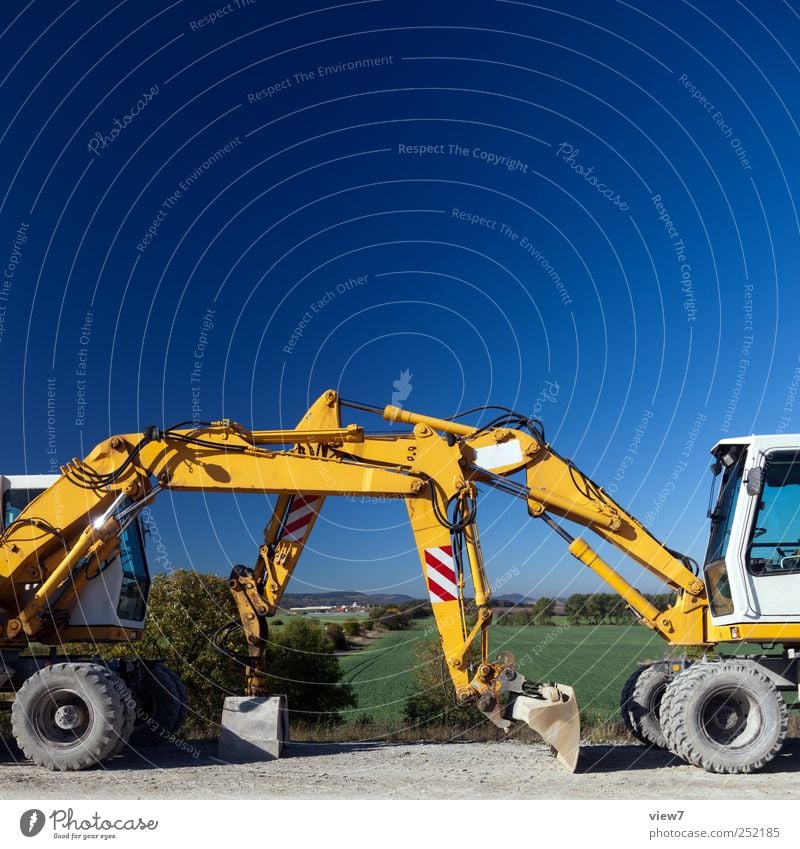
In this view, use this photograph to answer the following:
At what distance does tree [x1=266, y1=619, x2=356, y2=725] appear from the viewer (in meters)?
24.1

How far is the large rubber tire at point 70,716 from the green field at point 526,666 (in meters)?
13.6

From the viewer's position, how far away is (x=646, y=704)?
1320 cm

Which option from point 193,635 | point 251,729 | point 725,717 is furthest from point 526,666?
point 725,717

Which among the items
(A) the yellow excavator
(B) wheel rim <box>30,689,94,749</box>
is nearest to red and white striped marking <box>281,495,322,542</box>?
(A) the yellow excavator

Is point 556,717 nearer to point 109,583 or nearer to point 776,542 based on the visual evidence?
point 776,542

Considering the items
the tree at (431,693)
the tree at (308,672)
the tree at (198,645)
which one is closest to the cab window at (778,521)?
the tree at (431,693)

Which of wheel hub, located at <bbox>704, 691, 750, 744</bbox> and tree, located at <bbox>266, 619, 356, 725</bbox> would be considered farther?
tree, located at <bbox>266, 619, 356, 725</bbox>

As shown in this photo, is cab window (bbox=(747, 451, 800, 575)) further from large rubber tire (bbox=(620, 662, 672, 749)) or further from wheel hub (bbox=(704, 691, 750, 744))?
large rubber tire (bbox=(620, 662, 672, 749))

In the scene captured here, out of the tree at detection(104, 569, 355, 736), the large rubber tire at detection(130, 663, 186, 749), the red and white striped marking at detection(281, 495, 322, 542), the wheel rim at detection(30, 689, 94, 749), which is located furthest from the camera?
the tree at detection(104, 569, 355, 736)

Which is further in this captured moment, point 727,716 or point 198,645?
point 198,645

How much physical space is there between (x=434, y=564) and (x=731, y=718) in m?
4.53

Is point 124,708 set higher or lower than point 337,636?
higher
